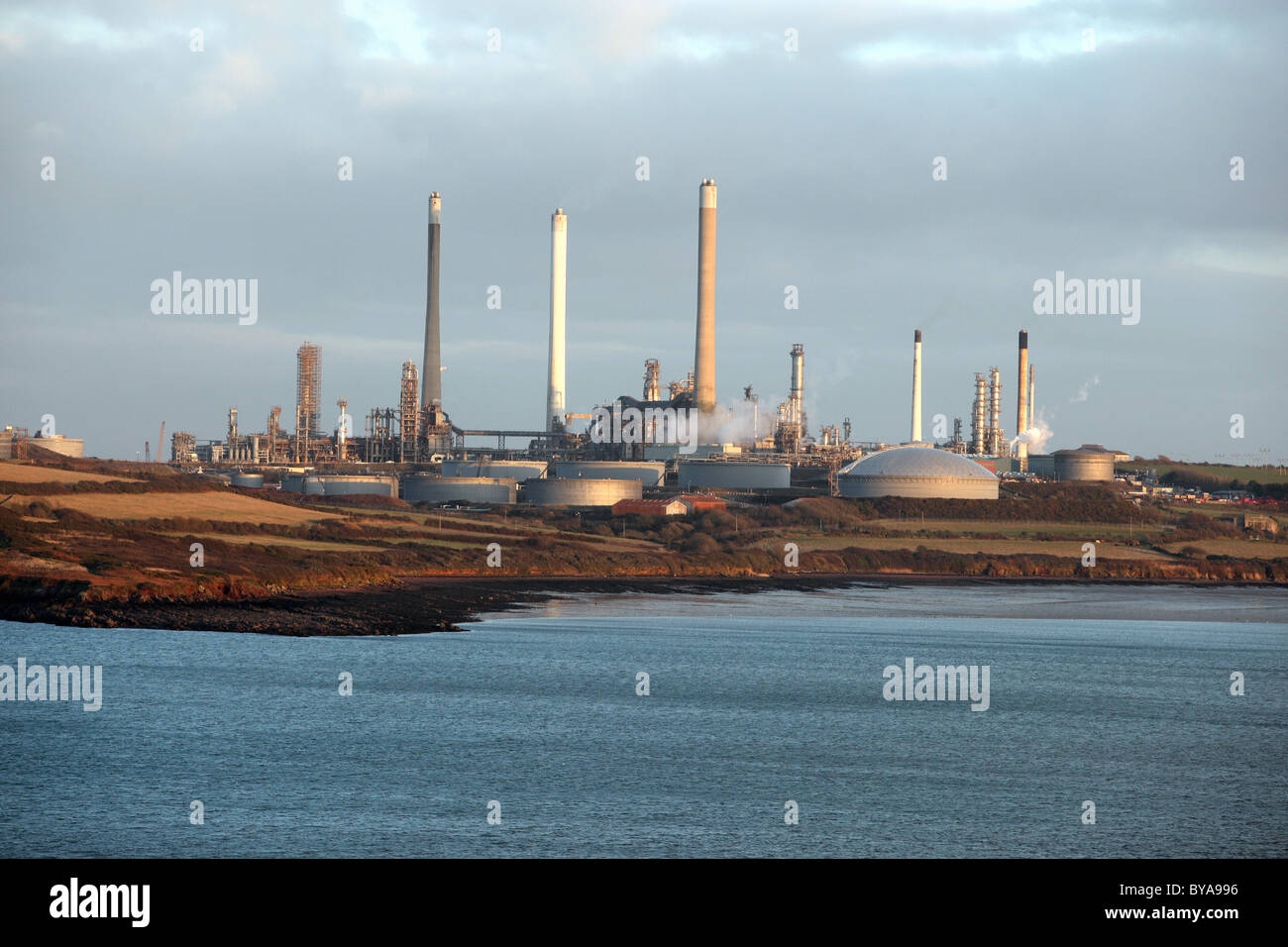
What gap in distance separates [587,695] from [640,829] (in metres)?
15.0

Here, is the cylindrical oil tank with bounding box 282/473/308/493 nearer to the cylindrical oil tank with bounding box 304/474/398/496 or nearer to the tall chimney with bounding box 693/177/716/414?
the cylindrical oil tank with bounding box 304/474/398/496

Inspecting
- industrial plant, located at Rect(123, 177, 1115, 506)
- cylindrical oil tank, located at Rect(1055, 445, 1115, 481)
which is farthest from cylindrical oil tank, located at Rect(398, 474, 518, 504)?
cylindrical oil tank, located at Rect(1055, 445, 1115, 481)

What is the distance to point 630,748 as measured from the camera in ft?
115

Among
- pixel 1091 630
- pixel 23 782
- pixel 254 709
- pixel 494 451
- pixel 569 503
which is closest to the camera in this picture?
pixel 23 782

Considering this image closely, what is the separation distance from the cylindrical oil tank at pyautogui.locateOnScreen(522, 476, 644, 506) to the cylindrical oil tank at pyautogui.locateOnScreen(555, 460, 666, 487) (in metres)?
3.08

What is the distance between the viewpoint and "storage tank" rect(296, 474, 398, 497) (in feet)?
376

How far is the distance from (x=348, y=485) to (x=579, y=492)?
21101mm

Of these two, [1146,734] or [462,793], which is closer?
[462,793]

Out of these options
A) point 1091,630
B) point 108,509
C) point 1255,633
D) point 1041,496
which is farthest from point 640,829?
point 1041,496

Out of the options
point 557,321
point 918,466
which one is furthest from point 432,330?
point 918,466

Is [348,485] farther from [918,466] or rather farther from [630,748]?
[630,748]

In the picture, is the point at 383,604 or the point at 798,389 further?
the point at 798,389

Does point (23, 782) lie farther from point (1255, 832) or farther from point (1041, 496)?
point (1041, 496)

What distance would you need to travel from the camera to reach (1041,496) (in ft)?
373
